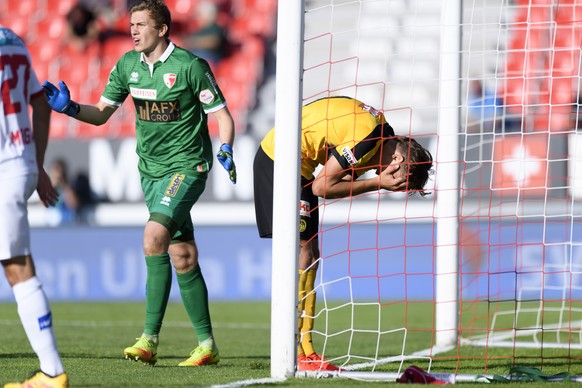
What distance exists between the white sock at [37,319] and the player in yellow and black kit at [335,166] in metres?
1.83

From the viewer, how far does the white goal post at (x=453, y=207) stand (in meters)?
5.30

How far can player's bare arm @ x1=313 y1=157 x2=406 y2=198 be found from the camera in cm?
560

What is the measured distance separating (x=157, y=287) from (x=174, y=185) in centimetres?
63

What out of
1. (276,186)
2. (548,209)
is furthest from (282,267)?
(548,209)

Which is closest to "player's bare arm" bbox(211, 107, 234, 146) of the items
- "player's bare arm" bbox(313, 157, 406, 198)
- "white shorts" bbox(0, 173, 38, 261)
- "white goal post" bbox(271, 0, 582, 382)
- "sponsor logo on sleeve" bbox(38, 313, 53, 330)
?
"white goal post" bbox(271, 0, 582, 382)

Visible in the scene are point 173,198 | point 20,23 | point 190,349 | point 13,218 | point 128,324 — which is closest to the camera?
point 13,218

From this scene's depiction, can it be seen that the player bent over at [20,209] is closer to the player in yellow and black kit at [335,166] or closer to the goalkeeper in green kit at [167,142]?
the goalkeeper in green kit at [167,142]

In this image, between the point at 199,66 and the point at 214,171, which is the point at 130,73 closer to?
the point at 199,66

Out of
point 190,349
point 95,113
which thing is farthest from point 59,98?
point 190,349

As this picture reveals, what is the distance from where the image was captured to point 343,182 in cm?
570

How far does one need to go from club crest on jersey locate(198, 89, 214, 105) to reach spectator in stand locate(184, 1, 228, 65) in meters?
9.90

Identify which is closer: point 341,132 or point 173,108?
point 341,132

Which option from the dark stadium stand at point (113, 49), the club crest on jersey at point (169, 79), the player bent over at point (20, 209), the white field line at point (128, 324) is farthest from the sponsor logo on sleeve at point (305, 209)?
Answer: the dark stadium stand at point (113, 49)

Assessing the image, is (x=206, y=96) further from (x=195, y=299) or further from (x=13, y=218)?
(x=13, y=218)
